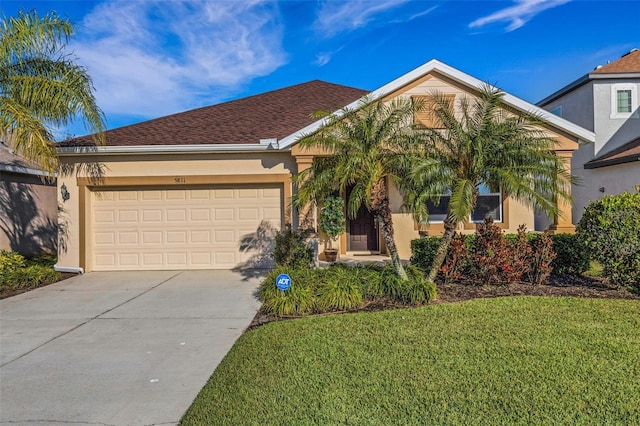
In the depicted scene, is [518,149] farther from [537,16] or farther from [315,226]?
[537,16]

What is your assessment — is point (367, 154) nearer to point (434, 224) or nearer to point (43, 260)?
point (434, 224)

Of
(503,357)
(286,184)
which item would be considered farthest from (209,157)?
(503,357)

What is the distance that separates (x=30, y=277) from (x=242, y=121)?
6928 millimetres

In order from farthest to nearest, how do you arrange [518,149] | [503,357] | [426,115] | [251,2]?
1. [251,2]
2. [426,115]
3. [518,149]
4. [503,357]

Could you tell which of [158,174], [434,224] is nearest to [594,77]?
[434,224]

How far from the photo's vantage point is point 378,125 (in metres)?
6.86

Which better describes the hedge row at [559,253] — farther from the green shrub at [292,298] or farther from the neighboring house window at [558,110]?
the neighboring house window at [558,110]

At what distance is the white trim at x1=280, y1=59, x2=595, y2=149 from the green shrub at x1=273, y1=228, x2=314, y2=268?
234 centimetres

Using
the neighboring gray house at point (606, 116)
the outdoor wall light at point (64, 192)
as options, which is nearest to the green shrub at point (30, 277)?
the outdoor wall light at point (64, 192)

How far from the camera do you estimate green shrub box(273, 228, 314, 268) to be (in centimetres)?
874

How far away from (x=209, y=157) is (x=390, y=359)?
25.9 feet

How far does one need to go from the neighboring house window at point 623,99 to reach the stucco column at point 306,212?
13.1 metres

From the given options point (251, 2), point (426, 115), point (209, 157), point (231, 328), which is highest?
point (251, 2)

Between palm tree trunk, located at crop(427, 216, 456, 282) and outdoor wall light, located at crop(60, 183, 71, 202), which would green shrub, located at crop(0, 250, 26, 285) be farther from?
palm tree trunk, located at crop(427, 216, 456, 282)
